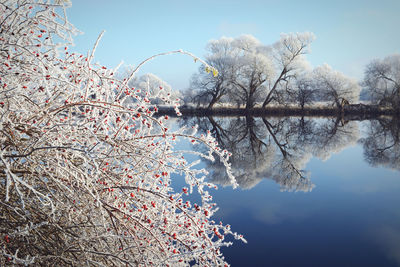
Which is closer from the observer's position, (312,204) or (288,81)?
(312,204)

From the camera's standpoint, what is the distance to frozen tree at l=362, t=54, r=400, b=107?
2817 cm

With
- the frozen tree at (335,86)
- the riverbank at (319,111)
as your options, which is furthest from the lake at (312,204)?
the frozen tree at (335,86)

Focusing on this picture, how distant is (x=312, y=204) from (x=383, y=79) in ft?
97.5

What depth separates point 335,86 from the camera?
2969 centimetres

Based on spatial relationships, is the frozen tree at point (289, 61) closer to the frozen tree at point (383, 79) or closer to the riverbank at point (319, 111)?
the riverbank at point (319, 111)

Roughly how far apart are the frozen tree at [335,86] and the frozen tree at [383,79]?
1434mm

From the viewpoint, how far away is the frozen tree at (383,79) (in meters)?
28.2

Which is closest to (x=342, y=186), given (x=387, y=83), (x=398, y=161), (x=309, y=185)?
(x=309, y=185)

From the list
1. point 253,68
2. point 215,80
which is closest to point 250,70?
point 253,68

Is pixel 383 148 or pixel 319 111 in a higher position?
pixel 319 111

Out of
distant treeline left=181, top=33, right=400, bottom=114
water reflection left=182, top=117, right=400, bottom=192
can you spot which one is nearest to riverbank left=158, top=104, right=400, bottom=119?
distant treeline left=181, top=33, right=400, bottom=114

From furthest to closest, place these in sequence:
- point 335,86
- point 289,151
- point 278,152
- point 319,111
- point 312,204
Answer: point 335,86, point 319,111, point 289,151, point 278,152, point 312,204

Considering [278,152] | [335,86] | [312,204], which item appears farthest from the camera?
[335,86]

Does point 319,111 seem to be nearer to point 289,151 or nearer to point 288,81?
point 288,81
